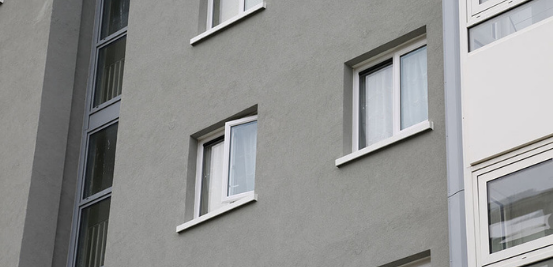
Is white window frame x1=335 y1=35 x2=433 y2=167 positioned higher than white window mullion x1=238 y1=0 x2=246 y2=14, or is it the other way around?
white window mullion x1=238 y1=0 x2=246 y2=14

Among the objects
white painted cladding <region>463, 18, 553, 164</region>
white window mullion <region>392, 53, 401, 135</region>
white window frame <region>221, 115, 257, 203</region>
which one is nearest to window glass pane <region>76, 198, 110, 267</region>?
white window frame <region>221, 115, 257, 203</region>

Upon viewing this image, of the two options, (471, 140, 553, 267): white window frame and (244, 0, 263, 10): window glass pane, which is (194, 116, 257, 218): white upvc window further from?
(471, 140, 553, 267): white window frame

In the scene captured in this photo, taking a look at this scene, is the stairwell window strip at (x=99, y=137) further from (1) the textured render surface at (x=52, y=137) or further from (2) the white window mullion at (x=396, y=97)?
(2) the white window mullion at (x=396, y=97)

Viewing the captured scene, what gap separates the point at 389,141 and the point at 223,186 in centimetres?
340

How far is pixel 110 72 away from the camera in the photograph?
2409 cm

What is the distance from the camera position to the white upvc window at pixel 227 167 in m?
18.2

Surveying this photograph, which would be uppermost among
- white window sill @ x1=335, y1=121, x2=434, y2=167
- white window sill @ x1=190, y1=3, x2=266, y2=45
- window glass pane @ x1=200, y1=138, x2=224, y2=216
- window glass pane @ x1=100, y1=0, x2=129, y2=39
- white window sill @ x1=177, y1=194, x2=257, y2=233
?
window glass pane @ x1=100, y1=0, x2=129, y2=39

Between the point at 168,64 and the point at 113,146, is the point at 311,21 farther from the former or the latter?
the point at 113,146

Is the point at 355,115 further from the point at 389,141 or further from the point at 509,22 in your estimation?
the point at 509,22

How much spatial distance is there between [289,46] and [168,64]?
8.83 ft

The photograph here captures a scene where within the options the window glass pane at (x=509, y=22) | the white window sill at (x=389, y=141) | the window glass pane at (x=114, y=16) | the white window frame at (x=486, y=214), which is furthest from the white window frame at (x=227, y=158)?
the window glass pane at (x=114, y=16)

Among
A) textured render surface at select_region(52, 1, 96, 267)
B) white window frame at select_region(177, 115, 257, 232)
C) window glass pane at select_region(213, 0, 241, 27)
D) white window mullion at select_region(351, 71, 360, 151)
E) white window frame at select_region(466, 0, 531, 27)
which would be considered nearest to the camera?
white window frame at select_region(466, 0, 531, 27)

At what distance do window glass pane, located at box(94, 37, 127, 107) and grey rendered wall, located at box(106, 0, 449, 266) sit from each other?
8.72 ft

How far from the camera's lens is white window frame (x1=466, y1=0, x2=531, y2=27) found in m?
14.2
